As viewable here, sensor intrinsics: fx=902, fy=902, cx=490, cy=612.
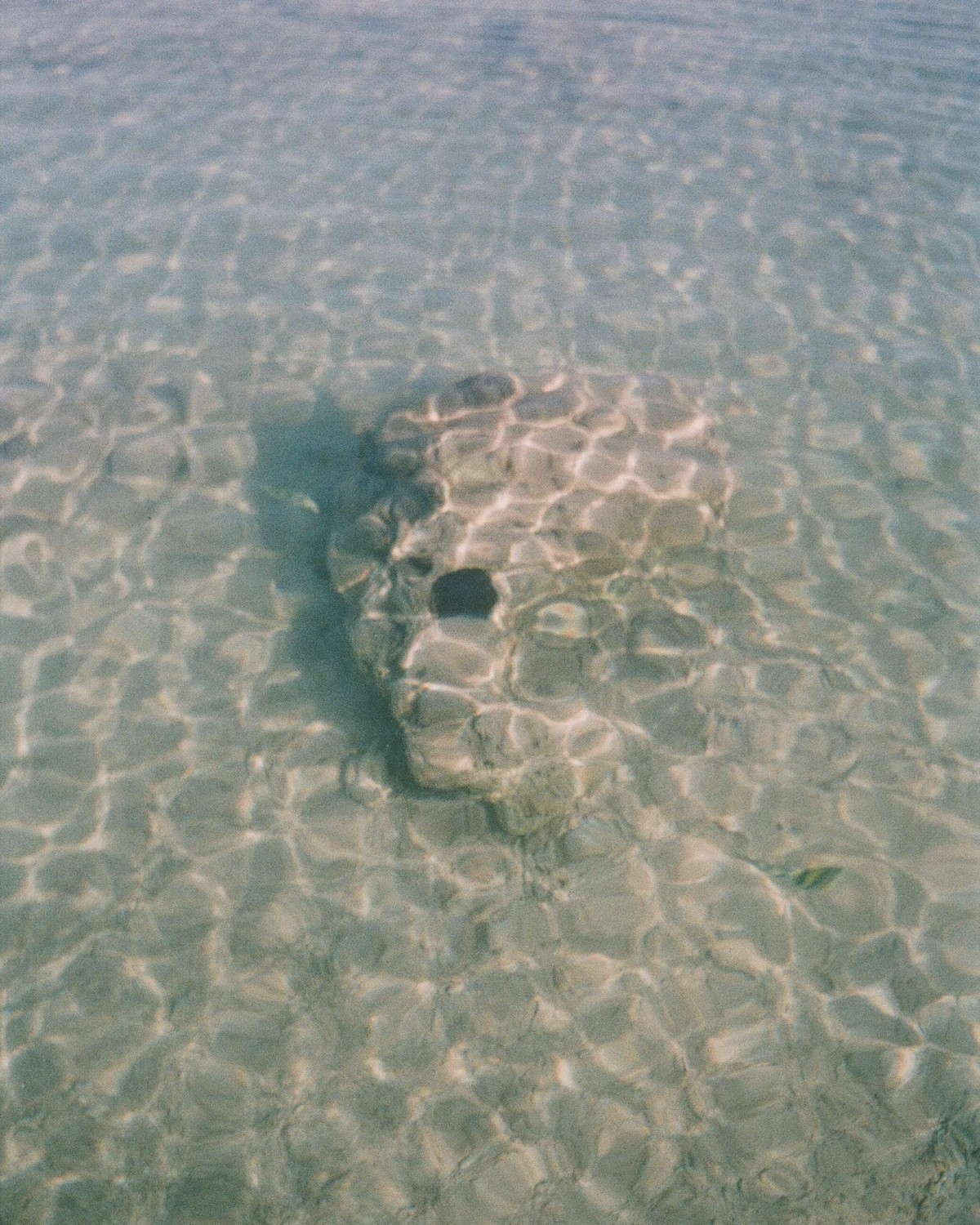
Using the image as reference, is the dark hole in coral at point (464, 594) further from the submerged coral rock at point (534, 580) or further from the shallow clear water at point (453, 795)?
the shallow clear water at point (453, 795)

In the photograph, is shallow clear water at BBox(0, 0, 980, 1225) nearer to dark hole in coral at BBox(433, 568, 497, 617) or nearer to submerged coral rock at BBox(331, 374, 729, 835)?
submerged coral rock at BBox(331, 374, 729, 835)

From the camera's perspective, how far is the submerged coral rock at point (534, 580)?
15.8ft

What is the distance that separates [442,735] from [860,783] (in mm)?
2305

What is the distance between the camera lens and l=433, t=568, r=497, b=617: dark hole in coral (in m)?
5.24

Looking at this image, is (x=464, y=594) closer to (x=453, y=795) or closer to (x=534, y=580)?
(x=534, y=580)

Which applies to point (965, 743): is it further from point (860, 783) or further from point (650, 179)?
point (650, 179)

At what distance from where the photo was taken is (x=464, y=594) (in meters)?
5.32

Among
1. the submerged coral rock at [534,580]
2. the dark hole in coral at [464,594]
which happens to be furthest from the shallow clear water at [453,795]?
the dark hole in coral at [464,594]

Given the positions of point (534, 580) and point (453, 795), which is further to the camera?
point (534, 580)

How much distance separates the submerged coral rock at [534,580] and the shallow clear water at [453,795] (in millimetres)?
293

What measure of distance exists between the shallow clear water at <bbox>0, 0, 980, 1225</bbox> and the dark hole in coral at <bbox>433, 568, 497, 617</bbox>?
0.72 meters

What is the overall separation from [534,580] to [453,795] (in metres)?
1.36

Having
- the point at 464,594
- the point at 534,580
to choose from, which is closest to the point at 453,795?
the point at 464,594

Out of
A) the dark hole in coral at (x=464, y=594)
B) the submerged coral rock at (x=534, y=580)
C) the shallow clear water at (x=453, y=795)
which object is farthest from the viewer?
the dark hole in coral at (x=464, y=594)
